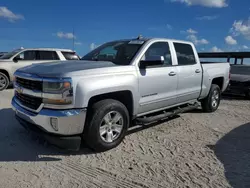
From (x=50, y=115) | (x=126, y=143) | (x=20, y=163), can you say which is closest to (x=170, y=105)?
(x=126, y=143)

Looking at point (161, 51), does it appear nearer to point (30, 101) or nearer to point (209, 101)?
point (209, 101)

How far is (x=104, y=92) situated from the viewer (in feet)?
12.2

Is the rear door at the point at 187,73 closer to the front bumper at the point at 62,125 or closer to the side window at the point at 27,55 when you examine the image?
the front bumper at the point at 62,125

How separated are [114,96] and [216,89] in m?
3.92

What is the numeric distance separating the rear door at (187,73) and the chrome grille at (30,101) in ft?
9.80

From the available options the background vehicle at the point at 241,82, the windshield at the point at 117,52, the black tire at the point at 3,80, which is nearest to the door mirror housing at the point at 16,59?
the black tire at the point at 3,80

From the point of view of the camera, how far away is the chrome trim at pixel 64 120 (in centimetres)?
339

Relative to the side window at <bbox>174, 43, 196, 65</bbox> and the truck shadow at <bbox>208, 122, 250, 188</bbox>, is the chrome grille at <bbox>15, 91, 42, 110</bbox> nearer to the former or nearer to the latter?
the truck shadow at <bbox>208, 122, 250, 188</bbox>

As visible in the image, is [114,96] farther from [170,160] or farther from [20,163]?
[20,163]

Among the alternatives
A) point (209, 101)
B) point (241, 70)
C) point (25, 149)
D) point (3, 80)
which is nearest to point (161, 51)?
point (209, 101)

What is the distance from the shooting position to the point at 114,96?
163 inches

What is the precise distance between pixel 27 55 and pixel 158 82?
8084mm

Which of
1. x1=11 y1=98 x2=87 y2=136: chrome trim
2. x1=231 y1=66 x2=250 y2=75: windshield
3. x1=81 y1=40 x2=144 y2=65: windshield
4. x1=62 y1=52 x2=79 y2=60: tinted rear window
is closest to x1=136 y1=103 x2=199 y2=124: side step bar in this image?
x1=81 y1=40 x2=144 y2=65: windshield

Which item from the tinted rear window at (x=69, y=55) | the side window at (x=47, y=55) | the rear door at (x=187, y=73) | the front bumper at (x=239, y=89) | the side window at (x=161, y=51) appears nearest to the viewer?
the side window at (x=161, y=51)
